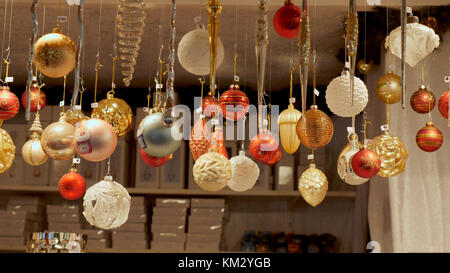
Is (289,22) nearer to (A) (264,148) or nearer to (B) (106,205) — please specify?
(A) (264,148)

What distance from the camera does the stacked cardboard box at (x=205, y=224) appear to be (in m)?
3.75

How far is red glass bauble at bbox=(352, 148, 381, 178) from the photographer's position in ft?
7.09

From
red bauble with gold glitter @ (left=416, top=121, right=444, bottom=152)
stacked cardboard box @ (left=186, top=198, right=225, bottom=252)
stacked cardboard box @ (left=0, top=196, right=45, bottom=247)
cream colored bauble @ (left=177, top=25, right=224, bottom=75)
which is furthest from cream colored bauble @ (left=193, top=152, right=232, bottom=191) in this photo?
stacked cardboard box @ (left=0, top=196, right=45, bottom=247)

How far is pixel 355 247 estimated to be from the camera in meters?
3.59

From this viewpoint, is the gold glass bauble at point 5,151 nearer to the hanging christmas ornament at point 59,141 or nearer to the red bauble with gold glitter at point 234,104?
the hanging christmas ornament at point 59,141

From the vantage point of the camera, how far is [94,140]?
1786mm

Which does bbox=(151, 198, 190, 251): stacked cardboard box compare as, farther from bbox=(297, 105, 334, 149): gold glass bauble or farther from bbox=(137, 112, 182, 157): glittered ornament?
bbox=(137, 112, 182, 157): glittered ornament

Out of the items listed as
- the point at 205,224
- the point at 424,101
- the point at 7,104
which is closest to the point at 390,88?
the point at 424,101

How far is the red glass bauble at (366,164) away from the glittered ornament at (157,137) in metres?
0.81

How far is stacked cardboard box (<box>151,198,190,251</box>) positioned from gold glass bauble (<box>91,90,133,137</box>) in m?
1.62

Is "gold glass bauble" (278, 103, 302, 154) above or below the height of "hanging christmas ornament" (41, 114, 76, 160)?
above
